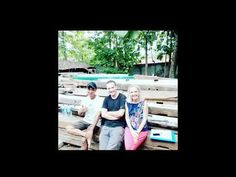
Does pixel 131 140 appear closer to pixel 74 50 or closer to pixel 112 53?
pixel 112 53

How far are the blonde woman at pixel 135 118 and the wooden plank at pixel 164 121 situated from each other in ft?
0.24

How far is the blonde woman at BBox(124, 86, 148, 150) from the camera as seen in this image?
2.91 m

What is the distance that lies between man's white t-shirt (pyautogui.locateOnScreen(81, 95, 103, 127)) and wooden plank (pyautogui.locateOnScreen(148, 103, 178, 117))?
1.71ft

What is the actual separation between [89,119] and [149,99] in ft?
2.14

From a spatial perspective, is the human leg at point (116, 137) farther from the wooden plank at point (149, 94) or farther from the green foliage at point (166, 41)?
the green foliage at point (166, 41)

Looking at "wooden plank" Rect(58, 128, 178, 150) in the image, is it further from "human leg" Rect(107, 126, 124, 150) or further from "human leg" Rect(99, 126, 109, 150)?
"human leg" Rect(107, 126, 124, 150)

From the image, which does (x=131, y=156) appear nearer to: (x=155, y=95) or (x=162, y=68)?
(x=155, y=95)

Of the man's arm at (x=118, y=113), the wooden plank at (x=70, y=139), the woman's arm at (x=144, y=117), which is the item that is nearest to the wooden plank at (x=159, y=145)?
the woman's arm at (x=144, y=117)

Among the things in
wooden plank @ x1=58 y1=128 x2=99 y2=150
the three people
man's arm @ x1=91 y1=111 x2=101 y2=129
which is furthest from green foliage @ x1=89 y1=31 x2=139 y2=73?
wooden plank @ x1=58 y1=128 x2=99 y2=150

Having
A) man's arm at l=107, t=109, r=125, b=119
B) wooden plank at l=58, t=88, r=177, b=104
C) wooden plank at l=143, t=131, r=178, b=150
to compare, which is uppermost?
wooden plank at l=58, t=88, r=177, b=104

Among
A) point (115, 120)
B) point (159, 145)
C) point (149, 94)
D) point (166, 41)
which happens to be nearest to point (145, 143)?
point (159, 145)

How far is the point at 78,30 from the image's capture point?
299 centimetres
